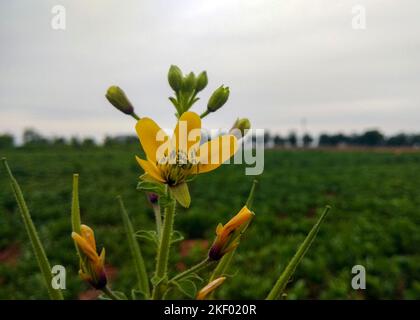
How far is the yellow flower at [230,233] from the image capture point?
39.3 inches

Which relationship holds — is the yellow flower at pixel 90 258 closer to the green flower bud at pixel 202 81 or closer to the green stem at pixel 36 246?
the green stem at pixel 36 246

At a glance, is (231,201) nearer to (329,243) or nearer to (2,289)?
(329,243)

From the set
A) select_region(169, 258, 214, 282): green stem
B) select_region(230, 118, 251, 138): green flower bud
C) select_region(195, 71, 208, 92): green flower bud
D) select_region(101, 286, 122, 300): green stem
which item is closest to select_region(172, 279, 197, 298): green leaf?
select_region(169, 258, 214, 282): green stem

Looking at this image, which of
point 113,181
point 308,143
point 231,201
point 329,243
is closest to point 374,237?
point 329,243

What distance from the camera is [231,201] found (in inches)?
418

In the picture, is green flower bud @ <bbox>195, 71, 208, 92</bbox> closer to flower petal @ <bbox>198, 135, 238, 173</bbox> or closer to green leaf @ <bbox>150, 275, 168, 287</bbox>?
flower petal @ <bbox>198, 135, 238, 173</bbox>

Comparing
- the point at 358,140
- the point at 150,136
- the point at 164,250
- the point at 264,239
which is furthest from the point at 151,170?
the point at 358,140

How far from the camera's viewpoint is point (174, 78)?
111 centimetres

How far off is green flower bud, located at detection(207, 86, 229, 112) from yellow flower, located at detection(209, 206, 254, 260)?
1.09 feet

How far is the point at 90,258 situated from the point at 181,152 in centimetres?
36

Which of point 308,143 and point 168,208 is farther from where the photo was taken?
point 308,143

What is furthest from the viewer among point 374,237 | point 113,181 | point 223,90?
point 113,181

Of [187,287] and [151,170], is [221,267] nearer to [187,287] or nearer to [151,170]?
[187,287]
